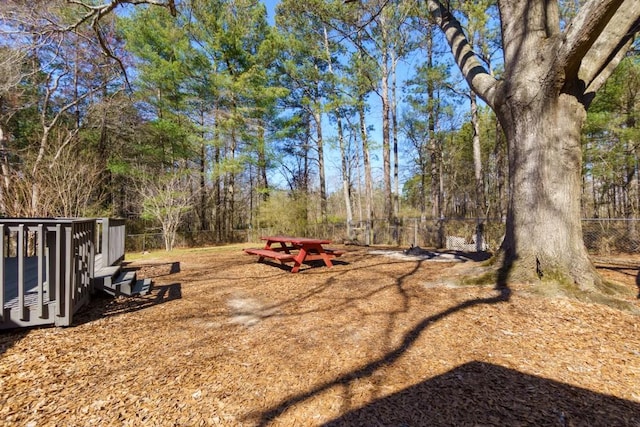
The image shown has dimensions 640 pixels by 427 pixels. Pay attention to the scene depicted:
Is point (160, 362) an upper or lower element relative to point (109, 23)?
lower

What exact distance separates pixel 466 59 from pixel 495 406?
5.47 m

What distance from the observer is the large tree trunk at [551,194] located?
382 cm

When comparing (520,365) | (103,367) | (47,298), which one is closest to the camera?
(520,365)

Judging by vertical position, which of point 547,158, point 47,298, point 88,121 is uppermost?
point 88,121

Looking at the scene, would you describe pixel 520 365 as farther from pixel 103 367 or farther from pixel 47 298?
pixel 47 298

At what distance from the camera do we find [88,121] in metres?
14.6

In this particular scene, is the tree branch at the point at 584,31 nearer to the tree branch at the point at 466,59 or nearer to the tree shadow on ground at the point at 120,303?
the tree branch at the point at 466,59

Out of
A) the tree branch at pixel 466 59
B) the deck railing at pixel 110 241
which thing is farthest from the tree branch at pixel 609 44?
the deck railing at pixel 110 241

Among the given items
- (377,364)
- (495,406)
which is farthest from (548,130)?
(377,364)

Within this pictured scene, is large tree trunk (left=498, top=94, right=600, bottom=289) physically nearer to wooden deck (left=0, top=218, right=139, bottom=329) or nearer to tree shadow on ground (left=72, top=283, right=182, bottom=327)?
tree shadow on ground (left=72, top=283, right=182, bottom=327)

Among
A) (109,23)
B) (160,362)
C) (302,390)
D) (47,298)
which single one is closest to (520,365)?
(302,390)

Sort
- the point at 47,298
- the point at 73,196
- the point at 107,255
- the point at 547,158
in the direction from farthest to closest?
the point at 73,196 → the point at 107,255 → the point at 547,158 → the point at 47,298

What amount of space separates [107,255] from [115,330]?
2462mm

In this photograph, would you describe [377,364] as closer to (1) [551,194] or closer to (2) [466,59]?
(1) [551,194]
